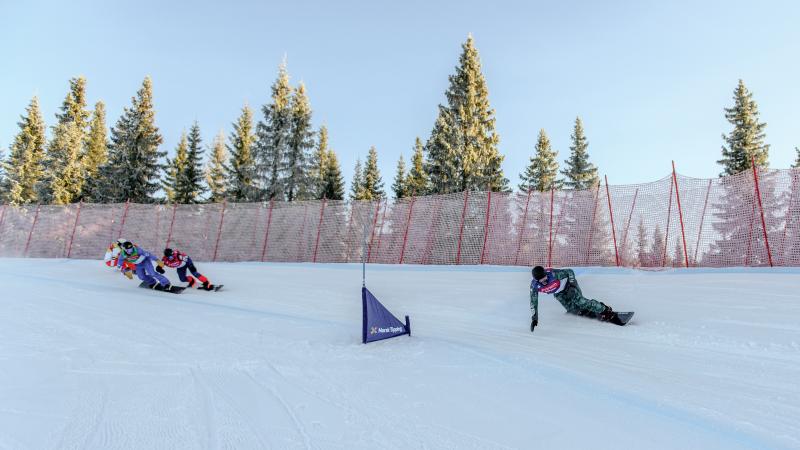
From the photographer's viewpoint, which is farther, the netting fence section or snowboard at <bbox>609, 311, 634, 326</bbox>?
the netting fence section

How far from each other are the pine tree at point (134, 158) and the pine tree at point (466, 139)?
21750 mm

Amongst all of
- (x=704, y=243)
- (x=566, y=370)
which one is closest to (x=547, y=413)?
(x=566, y=370)

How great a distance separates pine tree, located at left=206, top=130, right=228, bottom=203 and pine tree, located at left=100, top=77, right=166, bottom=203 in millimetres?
5479

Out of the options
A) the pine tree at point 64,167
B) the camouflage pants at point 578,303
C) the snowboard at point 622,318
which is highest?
the pine tree at point 64,167

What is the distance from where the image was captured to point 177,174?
38469 millimetres

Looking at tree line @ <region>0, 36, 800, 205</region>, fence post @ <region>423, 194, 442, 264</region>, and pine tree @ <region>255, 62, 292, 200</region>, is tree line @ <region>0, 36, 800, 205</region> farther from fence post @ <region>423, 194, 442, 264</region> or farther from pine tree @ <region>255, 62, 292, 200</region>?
fence post @ <region>423, 194, 442, 264</region>

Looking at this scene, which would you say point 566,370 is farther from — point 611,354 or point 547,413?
point 547,413

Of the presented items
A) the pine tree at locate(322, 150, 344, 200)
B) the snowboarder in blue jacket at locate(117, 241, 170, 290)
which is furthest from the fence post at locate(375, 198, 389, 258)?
the pine tree at locate(322, 150, 344, 200)

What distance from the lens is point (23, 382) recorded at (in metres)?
3.56

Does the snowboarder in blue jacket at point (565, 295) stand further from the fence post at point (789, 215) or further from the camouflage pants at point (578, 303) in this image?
the fence post at point (789, 215)

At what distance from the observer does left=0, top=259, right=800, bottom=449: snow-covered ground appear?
8.53 feet

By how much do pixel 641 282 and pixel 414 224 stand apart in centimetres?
884

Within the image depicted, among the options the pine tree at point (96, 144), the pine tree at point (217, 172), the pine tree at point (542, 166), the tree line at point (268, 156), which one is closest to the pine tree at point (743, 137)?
the tree line at point (268, 156)

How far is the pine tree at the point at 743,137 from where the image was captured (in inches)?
957
